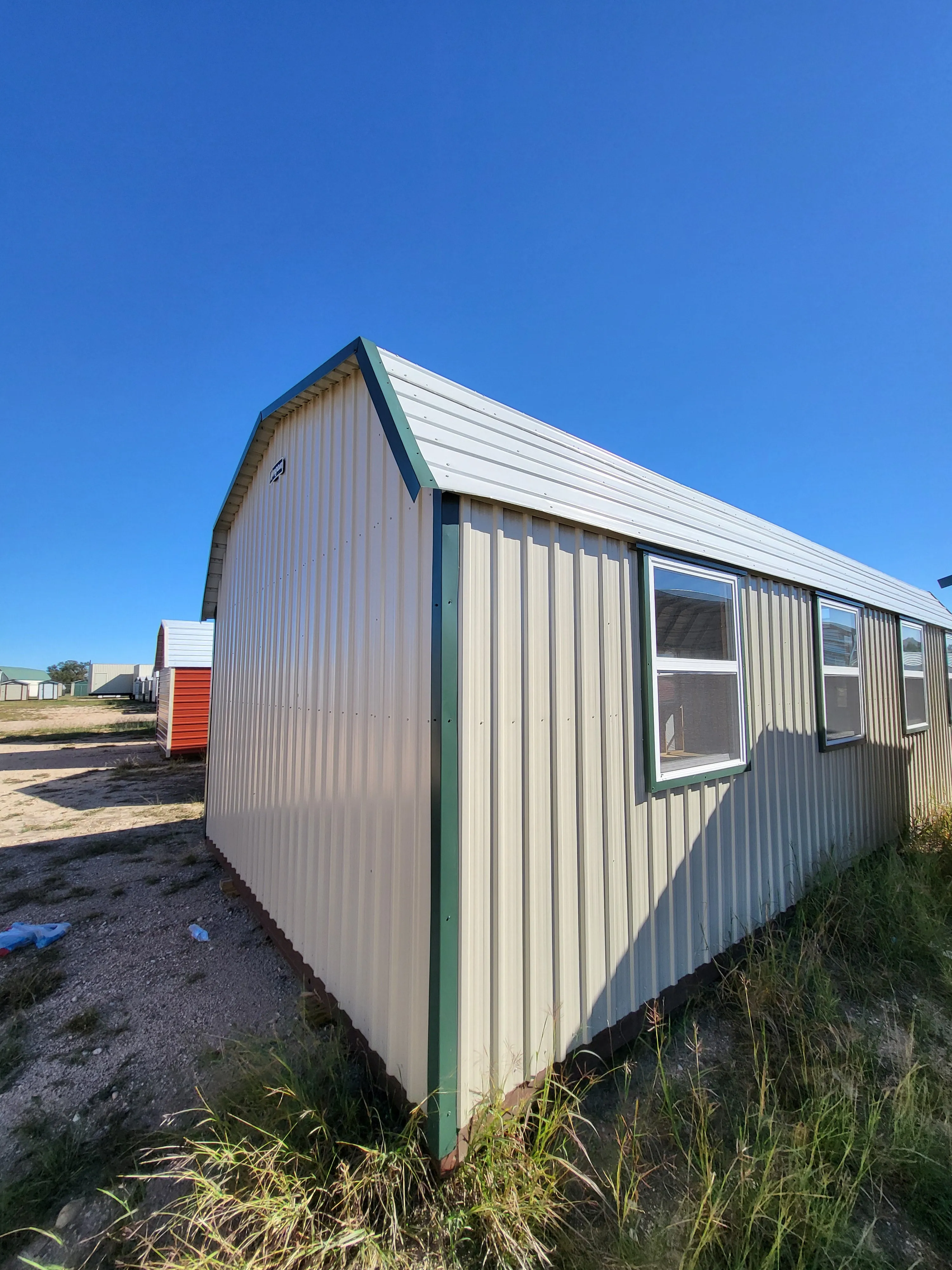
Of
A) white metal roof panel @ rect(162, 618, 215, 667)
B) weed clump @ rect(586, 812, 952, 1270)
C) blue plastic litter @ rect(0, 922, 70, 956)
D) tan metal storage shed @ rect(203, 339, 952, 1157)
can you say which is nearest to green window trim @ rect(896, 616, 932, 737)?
tan metal storage shed @ rect(203, 339, 952, 1157)

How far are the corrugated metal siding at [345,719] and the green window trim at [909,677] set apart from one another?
6648 millimetres

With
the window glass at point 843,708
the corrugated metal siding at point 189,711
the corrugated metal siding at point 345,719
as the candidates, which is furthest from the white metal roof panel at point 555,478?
the corrugated metal siding at point 189,711

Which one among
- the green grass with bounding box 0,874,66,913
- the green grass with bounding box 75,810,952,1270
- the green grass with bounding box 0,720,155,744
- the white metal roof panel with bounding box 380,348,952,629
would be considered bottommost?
the green grass with bounding box 0,720,155,744

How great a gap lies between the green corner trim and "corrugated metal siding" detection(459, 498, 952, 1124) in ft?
0.17

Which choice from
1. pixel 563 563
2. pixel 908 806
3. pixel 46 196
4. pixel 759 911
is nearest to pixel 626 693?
pixel 563 563

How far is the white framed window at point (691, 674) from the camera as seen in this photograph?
279 cm

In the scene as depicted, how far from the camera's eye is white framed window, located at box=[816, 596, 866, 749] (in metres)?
4.41

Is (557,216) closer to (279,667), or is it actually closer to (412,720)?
(279,667)

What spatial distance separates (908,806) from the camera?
5926mm

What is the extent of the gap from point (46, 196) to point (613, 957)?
9988 millimetres

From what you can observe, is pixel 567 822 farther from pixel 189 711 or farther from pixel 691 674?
pixel 189 711

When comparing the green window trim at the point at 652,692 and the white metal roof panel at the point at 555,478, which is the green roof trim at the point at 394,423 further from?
the green window trim at the point at 652,692

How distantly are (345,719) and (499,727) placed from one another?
3.29 feet

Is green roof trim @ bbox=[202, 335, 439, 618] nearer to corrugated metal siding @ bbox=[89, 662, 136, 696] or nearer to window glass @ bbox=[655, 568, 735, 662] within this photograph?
window glass @ bbox=[655, 568, 735, 662]
